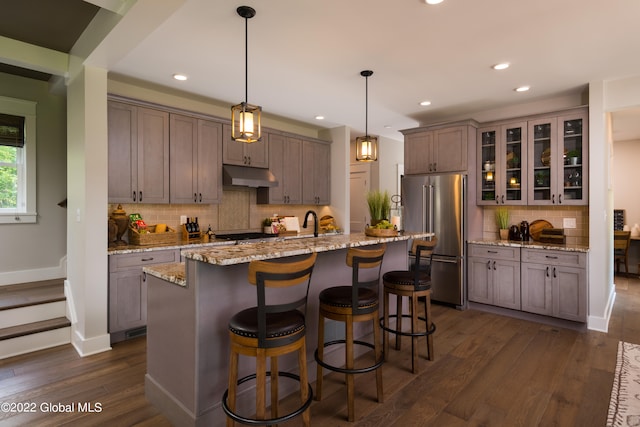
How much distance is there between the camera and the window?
13.9ft

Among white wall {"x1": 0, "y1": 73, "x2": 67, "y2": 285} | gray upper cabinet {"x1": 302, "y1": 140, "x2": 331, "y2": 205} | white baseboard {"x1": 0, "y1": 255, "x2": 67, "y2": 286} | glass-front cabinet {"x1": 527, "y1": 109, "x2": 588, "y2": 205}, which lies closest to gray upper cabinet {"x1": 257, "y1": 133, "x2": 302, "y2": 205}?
gray upper cabinet {"x1": 302, "y1": 140, "x2": 331, "y2": 205}

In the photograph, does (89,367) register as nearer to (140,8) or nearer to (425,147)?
(140,8)

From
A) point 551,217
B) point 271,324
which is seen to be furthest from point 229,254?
point 551,217

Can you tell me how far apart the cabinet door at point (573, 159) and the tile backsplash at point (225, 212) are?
12.1 feet

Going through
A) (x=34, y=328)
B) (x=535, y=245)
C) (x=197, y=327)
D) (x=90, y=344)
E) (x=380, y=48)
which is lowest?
(x=90, y=344)

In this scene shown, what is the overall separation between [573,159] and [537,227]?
3.19 ft

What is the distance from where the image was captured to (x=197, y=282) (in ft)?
6.61

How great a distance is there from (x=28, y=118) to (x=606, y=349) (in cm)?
687

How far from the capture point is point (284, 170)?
5484 millimetres

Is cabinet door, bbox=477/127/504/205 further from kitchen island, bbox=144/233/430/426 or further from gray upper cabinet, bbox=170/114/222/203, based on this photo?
gray upper cabinet, bbox=170/114/222/203

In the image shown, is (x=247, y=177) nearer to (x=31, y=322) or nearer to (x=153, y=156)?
(x=153, y=156)

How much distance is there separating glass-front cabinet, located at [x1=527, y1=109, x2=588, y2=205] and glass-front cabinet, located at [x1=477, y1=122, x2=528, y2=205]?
4.1 inches

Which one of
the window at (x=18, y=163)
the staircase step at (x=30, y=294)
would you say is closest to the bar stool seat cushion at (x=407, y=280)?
the staircase step at (x=30, y=294)

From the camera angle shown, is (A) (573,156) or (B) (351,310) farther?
(A) (573,156)
